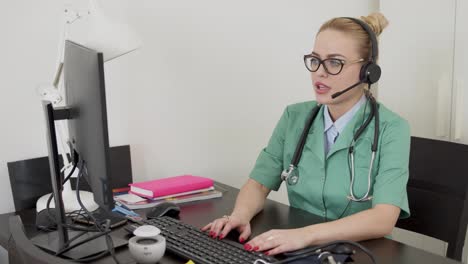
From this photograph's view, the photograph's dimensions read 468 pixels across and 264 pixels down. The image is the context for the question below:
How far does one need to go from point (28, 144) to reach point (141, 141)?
0.40 m

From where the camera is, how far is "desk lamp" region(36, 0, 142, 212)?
1387mm

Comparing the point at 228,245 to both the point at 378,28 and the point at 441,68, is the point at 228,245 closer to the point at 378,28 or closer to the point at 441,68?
the point at 378,28

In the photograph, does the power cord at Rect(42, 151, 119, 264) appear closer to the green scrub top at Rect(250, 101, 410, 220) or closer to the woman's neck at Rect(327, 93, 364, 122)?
the green scrub top at Rect(250, 101, 410, 220)

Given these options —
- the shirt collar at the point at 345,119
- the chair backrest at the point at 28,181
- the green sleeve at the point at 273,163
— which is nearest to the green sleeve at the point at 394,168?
the shirt collar at the point at 345,119

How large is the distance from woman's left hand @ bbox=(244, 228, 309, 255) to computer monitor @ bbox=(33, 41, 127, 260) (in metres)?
0.32

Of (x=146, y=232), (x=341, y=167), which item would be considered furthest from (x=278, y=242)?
(x=341, y=167)

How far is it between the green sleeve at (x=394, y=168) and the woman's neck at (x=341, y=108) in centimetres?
14

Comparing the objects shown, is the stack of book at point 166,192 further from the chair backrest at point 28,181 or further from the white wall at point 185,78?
the white wall at point 185,78

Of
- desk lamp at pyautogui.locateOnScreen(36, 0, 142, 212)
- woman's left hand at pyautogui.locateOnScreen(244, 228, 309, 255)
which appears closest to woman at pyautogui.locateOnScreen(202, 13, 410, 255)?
woman's left hand at pyautogui.locateOnScreen(244, 228, 309, 255)

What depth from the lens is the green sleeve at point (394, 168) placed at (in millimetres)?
1370

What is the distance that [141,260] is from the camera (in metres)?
1.09

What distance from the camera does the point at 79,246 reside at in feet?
3.86

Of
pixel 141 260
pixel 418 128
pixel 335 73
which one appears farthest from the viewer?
pixel 418 128

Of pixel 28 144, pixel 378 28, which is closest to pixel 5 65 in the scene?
pixel 28 144
